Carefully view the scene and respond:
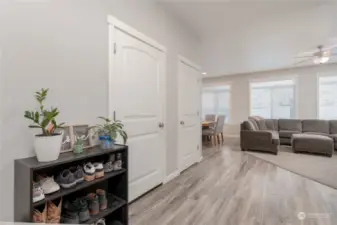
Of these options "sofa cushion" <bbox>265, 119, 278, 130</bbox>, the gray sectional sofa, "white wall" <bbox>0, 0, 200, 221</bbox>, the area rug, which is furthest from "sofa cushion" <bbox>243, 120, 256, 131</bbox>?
"white wall" <bbox>0, 0, 200, 221</bbox>

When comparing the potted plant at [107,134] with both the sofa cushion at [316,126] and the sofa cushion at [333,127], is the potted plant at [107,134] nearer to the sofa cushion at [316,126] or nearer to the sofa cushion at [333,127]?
the sofa cushion at [316,126]

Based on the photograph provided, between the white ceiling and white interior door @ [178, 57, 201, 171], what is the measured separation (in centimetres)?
78

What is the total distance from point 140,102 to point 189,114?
Result: 5.34ft

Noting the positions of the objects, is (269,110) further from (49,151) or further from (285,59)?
(49,151)

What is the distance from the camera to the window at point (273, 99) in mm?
7307

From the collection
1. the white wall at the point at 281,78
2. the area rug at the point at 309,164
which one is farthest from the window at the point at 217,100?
the area rug at the point at 309,164

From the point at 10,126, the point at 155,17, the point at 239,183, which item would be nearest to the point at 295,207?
the point at 239,183

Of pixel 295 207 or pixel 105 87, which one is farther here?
pixel 295 207

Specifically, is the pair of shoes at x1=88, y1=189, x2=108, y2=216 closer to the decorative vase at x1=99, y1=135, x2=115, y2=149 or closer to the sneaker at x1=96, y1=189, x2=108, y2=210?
the sneaker at x1=96, y1=189, x2=108, y2=210

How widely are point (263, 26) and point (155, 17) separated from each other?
7.20ft

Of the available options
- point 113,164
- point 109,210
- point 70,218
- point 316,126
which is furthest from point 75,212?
point 316,126

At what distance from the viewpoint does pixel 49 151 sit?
127cm

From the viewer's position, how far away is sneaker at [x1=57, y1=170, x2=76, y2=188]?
4.51ft

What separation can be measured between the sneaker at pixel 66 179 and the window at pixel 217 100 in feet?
25.6
